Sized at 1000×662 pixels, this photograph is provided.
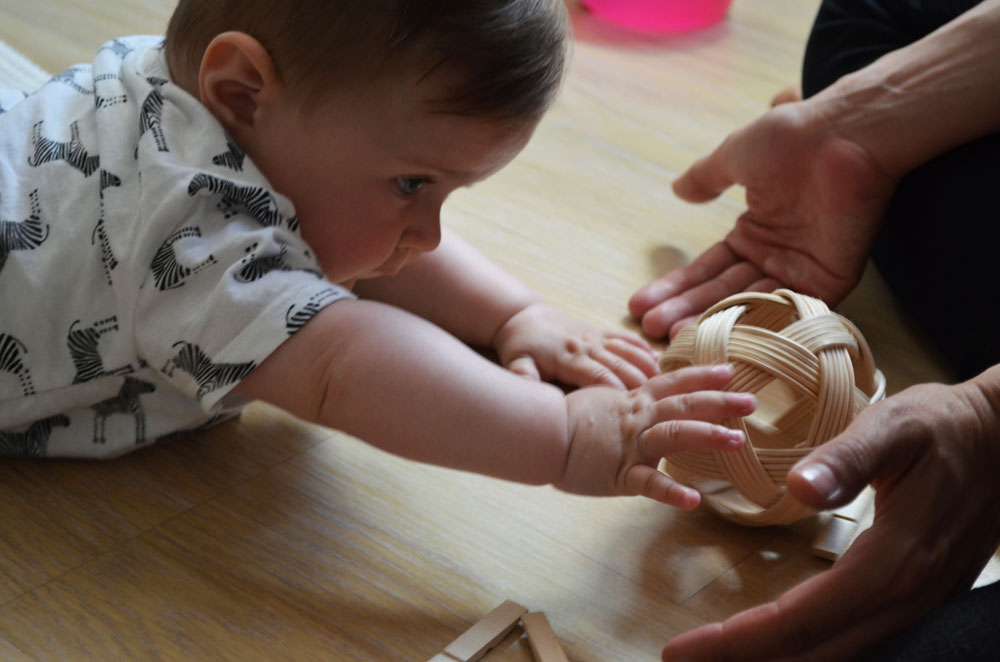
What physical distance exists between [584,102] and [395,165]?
0.85 metres

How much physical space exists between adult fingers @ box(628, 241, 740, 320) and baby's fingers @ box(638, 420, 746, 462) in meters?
0.35

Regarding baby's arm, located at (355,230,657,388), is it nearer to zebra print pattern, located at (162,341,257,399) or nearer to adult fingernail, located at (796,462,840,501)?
zebra print pattern, located at (162,341,257,399)

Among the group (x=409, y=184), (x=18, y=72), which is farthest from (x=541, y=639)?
(x=18, y=72)

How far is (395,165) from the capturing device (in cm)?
87

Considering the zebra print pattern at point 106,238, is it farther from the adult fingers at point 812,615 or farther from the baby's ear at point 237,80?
the adult fingers at point 812,615

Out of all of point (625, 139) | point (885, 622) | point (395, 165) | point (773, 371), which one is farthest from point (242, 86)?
point (625, 139)

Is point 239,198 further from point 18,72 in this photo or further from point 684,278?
point 18,72

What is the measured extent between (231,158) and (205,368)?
17 cm

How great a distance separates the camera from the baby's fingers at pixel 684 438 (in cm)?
77

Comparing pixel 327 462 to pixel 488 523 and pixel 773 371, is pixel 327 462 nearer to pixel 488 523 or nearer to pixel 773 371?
pixel 488 523

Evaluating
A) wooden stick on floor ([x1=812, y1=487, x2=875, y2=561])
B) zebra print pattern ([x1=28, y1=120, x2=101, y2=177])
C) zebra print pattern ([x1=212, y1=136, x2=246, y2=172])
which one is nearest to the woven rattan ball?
wooden stick on floor ([x1=812, y1=487, x2=875, y2=561])

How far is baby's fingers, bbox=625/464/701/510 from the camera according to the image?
776mm

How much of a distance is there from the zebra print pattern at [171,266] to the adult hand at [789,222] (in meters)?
0.51

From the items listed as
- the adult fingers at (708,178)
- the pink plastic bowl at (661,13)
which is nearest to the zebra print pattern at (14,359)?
the adult fingers at (708,178)
